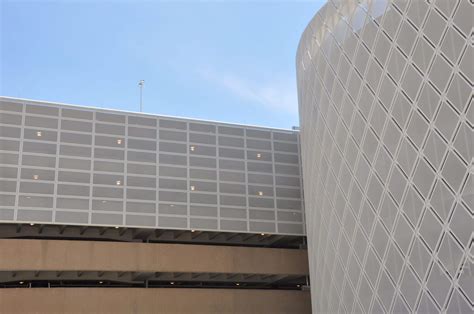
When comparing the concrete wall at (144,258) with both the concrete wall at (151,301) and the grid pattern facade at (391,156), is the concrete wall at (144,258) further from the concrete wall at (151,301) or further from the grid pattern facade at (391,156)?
the grid pattern facade at (391,156)

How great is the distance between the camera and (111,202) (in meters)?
38.1

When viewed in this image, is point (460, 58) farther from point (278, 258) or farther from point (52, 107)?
point (52, 107)

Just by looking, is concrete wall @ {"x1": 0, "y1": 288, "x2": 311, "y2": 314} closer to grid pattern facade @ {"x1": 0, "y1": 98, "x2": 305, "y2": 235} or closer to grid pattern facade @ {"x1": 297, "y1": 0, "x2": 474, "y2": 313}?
grid pattern facade @ {"x1": 0, "y1": 98, "x2": 305, "y2": 235}

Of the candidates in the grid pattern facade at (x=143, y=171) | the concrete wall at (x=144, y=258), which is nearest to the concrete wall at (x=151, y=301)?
the concrete wall at (x=144, y=258)

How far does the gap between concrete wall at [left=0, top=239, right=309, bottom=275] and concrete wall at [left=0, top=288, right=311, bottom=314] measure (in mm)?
1424

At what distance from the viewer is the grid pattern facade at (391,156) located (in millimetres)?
22484

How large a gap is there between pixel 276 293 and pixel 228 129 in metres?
11.4

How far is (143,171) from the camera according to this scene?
39406 millimetres

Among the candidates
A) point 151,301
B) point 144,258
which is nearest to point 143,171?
point 144,258

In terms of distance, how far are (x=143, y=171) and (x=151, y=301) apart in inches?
316

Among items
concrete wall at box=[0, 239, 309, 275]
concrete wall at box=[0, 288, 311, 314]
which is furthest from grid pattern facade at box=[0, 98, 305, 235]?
concrete wall at box=[0, 288, 311, 314]

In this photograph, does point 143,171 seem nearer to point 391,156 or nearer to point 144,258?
point 144,258

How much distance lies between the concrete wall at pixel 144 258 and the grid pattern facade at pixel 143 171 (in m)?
1.53

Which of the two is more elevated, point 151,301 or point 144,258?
point 144,258
